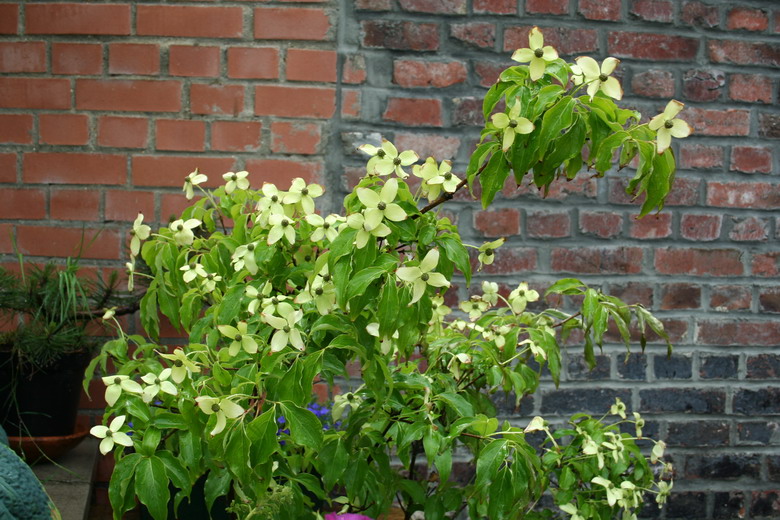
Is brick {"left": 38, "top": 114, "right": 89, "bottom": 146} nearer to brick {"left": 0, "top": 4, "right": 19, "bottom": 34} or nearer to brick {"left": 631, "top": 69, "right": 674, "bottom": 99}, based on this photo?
brick {"left": 0, "top": 4, "right": 19, "bottom": 34}

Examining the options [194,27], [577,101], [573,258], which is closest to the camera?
[577,101]

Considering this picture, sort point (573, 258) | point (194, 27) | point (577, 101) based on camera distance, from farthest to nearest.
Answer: point (573, 258)
point (194, 27)
point (577, 101)

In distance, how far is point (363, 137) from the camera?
6.24ft

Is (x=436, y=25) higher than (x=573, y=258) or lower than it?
higher

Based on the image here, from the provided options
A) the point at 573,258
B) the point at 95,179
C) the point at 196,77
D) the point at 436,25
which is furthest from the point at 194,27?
the point at 573,258

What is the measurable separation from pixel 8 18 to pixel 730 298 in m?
1.84

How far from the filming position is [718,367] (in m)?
2.06

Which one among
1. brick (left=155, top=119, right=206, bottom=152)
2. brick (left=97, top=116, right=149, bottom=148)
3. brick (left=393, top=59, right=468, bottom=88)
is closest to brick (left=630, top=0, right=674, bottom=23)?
brick (left=393, top=59, right=468, bottom=88)

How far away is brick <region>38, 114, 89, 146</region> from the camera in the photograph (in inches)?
73.0

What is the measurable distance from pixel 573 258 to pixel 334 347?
3.69 feet

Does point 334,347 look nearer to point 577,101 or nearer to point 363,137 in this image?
point 577,101

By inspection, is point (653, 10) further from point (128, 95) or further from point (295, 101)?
point (128, 95)

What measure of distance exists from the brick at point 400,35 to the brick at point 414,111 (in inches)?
4.7

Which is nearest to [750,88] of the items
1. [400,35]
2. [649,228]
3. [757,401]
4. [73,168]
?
[649,228]
